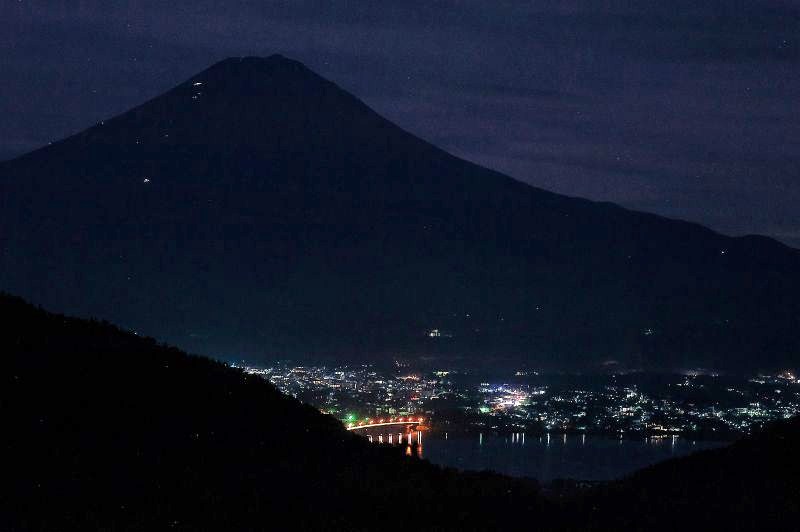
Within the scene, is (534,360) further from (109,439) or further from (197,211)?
(109,439)

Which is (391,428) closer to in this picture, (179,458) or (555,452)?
(555,452)

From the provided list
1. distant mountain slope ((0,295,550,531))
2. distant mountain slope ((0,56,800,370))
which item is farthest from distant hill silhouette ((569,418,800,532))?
distant mountain slope ((0,56,800,370))

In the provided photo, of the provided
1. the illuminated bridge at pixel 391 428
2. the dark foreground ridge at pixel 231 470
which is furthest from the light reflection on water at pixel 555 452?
the dark foreground ridge at pixel 231 470

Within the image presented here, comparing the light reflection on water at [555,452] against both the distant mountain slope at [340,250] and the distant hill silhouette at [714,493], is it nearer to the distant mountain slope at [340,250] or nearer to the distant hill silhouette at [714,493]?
→ the distant hill silhouette at [714,493]

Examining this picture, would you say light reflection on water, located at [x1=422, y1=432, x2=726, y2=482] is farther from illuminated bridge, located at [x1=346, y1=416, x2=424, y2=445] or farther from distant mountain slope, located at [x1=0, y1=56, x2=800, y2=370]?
distant mountain slope, located at [x1=0, y1=56, x2=800, y2=370]

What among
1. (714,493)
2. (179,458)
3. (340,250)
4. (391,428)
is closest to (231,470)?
(179,458)

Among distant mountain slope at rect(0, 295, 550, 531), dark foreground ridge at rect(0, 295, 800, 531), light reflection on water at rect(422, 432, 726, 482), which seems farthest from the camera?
light reflection on water at rect(422, 432, 726, 482)
